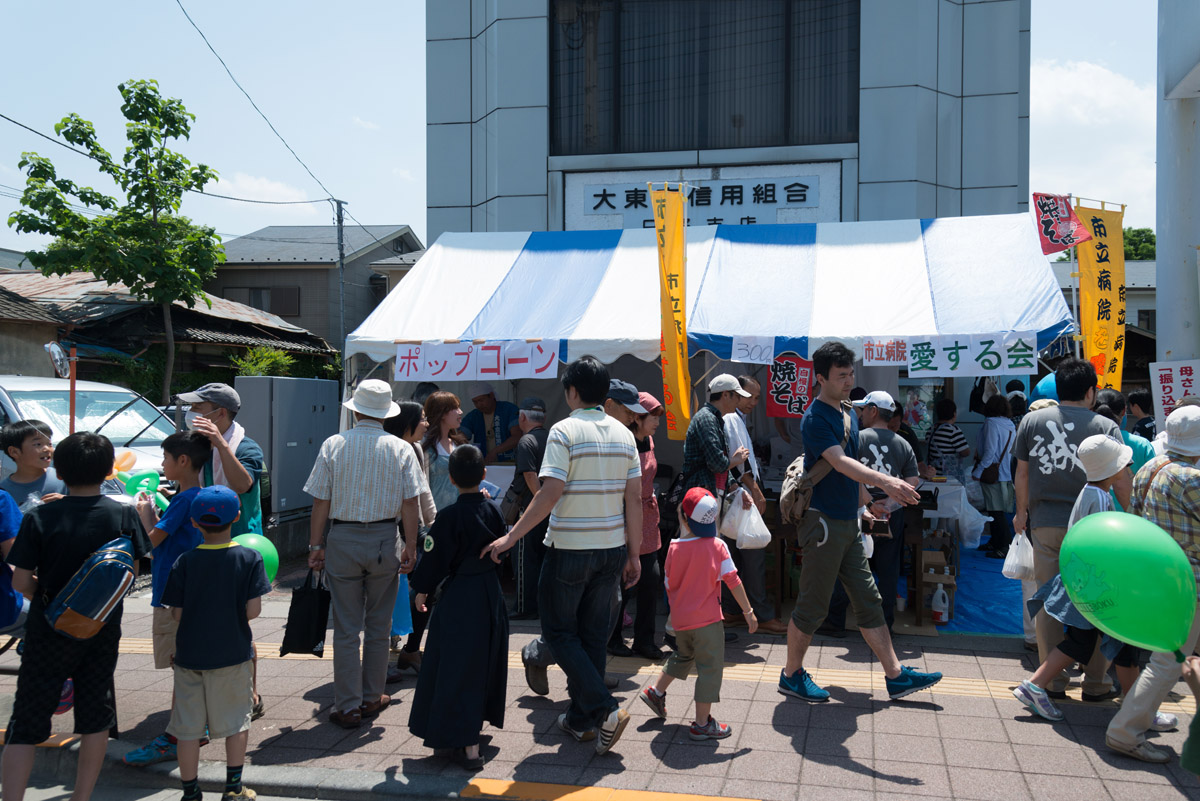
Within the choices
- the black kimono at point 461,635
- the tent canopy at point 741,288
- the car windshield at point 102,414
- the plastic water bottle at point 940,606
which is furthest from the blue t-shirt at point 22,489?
the plastic water bottle at point 940,606

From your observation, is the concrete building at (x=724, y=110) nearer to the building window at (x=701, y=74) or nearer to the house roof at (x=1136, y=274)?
the building window at (x=701, y=74)

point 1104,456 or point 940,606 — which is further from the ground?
point 1104,456

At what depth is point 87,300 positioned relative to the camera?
733 inches

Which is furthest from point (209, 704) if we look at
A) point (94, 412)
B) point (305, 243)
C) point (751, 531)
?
point (305, 243)

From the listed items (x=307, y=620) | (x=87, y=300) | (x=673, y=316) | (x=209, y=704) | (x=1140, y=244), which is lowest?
(x=209, y=704)

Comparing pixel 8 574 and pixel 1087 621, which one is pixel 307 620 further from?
pixel 1087 621

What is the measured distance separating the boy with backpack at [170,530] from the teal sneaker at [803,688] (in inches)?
129

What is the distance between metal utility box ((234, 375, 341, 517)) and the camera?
942 cm

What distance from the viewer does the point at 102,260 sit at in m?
15.7

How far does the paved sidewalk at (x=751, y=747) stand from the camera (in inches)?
150

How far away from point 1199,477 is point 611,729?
10.0 ft

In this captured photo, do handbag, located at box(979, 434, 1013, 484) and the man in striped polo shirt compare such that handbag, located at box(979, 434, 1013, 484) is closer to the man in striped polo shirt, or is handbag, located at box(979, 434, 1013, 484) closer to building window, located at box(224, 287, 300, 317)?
the man in striped polo shirt

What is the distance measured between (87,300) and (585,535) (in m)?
18.6

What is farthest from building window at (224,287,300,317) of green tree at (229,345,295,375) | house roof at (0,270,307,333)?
green tree at (229,345,295,375)
